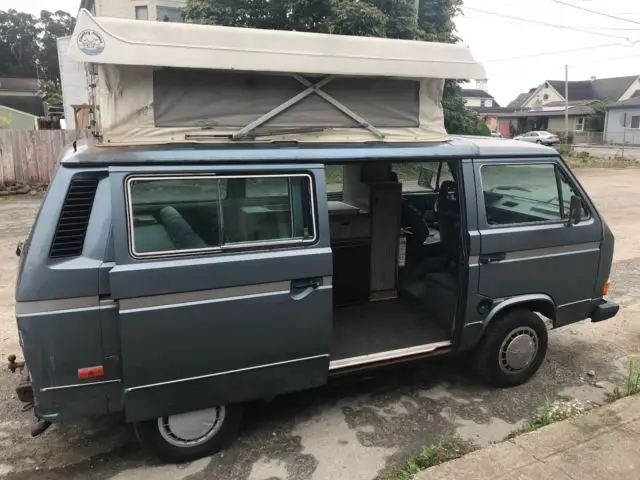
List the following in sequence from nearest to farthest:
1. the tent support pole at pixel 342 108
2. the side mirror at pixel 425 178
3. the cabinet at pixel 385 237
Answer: the tent support pole at pixel 342 108, the cabinet at pixel 385 237, the side mirror at pixel 425 178

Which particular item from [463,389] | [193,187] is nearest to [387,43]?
[193,187]

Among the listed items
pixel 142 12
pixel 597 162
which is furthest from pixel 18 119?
pixel 597 162

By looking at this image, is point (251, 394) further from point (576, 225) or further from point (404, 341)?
point (576, 225)

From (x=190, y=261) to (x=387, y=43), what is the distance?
209cm

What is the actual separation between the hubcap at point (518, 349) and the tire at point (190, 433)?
227 centimetres

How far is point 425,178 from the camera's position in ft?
18.7

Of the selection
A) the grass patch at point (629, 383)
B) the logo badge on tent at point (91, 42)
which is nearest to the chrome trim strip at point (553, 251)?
the grass patch at point (629, 383)

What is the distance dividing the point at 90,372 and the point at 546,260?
3505 mm

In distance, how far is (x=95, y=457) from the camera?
347cm

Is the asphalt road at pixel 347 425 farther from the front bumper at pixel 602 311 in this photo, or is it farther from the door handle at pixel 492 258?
the door handle at pixel 492 258

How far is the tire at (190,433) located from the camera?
10.7 ft

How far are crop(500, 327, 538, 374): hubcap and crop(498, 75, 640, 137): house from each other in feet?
160

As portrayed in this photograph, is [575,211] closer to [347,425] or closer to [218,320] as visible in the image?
[347,425]

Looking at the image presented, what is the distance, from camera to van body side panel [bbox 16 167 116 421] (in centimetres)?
276
